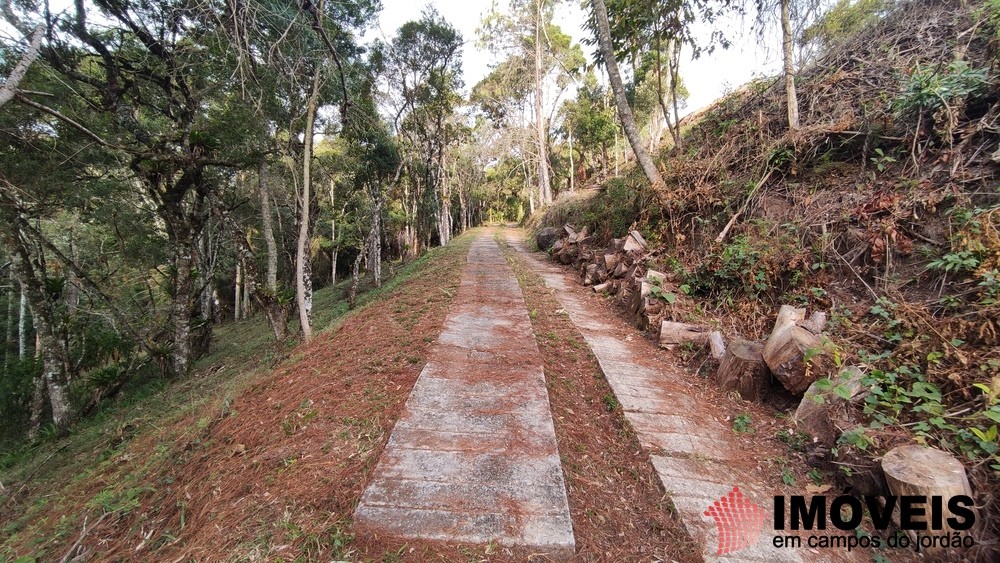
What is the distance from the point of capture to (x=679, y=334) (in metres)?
A: 4.36

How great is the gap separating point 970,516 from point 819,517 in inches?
24.5

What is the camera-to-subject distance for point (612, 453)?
2812mm

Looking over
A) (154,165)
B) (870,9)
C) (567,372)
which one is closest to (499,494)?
(567,372)

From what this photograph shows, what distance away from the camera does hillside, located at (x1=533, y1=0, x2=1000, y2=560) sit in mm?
2348

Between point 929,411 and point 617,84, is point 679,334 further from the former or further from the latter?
point 617,84

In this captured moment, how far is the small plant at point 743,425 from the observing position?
300 centimetres

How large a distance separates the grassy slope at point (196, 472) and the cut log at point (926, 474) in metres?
2.97

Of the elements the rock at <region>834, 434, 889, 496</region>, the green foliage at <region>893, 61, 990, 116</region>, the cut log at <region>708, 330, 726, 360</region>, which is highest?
the green foliage at <region>893, 61, 990, 116</region>

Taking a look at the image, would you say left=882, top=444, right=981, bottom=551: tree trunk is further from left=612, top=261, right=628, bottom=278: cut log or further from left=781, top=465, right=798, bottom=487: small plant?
left=612, top=261, right=628, bottom=278: cut log

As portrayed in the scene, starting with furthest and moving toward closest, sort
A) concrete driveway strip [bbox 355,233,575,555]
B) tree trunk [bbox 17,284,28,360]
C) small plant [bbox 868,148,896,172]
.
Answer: tree trunk [bbox 17,284,28,360]
small plant [bbox 868,148,896,172]
concrete driveway strip [bbox 355,233,575,555]

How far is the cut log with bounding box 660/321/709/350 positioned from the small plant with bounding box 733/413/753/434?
1.20m

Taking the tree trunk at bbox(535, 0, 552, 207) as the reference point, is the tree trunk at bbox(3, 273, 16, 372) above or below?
below

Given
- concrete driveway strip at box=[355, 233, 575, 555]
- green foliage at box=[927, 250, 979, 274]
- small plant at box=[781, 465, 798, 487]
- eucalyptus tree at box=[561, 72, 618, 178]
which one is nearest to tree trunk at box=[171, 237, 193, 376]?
concrete driveway strip at box=[355, 233, 575, 555]

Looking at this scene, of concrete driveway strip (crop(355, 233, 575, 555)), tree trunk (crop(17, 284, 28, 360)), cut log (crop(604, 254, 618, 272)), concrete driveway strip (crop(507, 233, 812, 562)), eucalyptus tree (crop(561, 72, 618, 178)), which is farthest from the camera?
eucalyptus tree (crop(561, 72, 618, 178))
